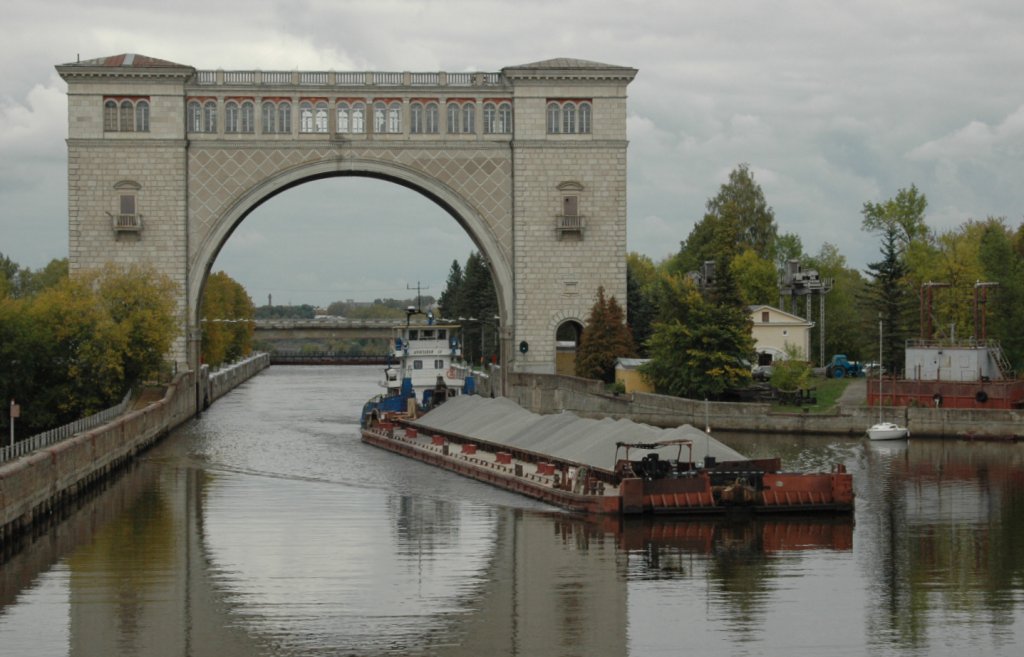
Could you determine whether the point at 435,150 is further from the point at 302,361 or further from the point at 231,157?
the point at 302,361

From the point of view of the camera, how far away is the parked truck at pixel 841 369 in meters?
66.8

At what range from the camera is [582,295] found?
2277 inches

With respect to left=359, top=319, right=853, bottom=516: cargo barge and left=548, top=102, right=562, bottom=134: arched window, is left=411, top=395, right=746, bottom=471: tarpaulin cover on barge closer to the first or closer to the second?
left=359, top=319, right=853, bottom=516: cargo barge

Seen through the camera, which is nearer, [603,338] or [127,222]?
[127,222]

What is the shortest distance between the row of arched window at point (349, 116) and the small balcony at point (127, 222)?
3793 mm

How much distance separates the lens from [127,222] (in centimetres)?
5647

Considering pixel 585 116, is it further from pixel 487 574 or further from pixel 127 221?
pixel 487 574

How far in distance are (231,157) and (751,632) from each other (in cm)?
3981

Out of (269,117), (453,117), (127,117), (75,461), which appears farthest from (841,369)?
(75,461)

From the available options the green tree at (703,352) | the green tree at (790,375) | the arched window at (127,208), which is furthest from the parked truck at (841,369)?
the arched window at (127,208)

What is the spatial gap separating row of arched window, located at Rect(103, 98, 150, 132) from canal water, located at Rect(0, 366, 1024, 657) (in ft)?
69.9

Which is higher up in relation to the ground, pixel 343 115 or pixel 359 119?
pixel 343 115

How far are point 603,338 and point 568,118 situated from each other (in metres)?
8.15

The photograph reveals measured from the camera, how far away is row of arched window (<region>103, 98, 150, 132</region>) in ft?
184
